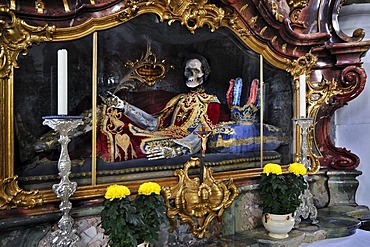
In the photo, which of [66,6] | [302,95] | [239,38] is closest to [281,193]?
[302,95]

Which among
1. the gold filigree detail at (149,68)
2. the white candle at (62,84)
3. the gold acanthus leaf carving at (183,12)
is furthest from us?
the gold filigree detail at (149,68)

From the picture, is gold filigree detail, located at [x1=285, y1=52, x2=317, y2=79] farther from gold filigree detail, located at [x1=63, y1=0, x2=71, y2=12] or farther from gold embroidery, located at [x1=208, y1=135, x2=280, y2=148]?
gold filigree detail, located at [x1=63, y1=0, x2=71, y2=12]

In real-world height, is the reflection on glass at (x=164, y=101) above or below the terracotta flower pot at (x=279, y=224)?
above

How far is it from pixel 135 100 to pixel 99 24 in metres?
0.49

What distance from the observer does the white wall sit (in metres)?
3.21

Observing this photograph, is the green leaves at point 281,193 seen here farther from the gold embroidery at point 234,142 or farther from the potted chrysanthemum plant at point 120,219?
the potted chrysanthemum plant at point 120,219

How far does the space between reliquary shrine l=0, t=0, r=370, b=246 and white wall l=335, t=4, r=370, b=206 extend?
1.14 feet

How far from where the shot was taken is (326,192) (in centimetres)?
289

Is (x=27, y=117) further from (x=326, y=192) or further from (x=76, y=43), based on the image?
(x=326, y=192)

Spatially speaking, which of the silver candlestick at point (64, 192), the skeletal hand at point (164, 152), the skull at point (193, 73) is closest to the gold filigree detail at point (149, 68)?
the skull at point (193, 73)

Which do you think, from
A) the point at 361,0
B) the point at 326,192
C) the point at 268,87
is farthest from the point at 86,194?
the point at 361,0

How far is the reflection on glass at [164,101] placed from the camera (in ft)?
5.48

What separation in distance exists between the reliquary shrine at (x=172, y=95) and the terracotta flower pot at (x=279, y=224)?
151mm

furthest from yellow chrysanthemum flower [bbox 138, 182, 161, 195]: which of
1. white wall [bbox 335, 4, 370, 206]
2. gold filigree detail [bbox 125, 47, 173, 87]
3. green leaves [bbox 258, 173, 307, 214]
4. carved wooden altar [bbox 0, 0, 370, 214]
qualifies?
white wall [bbox 335, 4, 370, 206]
